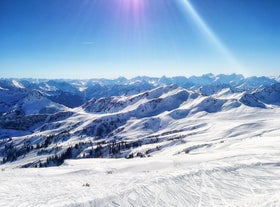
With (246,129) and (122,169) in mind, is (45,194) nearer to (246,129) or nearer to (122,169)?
(122,169)

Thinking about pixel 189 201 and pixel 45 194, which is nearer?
pixel 189 201

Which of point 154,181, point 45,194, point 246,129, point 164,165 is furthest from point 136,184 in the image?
point 246,129

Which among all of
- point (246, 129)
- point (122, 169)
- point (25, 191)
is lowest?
point (246, 129)

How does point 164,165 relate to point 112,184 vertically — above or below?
below

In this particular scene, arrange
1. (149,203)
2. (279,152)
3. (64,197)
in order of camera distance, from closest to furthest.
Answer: (149,203) < (64,197) < (279,152)

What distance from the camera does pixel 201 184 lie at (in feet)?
79.4

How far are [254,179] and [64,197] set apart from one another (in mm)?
18132

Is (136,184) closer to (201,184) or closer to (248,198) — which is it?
(201,184)

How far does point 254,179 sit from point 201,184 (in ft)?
19.0

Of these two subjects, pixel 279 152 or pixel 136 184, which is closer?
pixel 136 184

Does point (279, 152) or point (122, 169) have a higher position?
point (279, 152)

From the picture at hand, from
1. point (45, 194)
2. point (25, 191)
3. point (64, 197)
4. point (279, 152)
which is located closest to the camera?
point (64, 197)

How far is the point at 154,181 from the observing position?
2442 cm

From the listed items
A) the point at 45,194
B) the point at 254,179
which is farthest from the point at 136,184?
the point at 254,179
